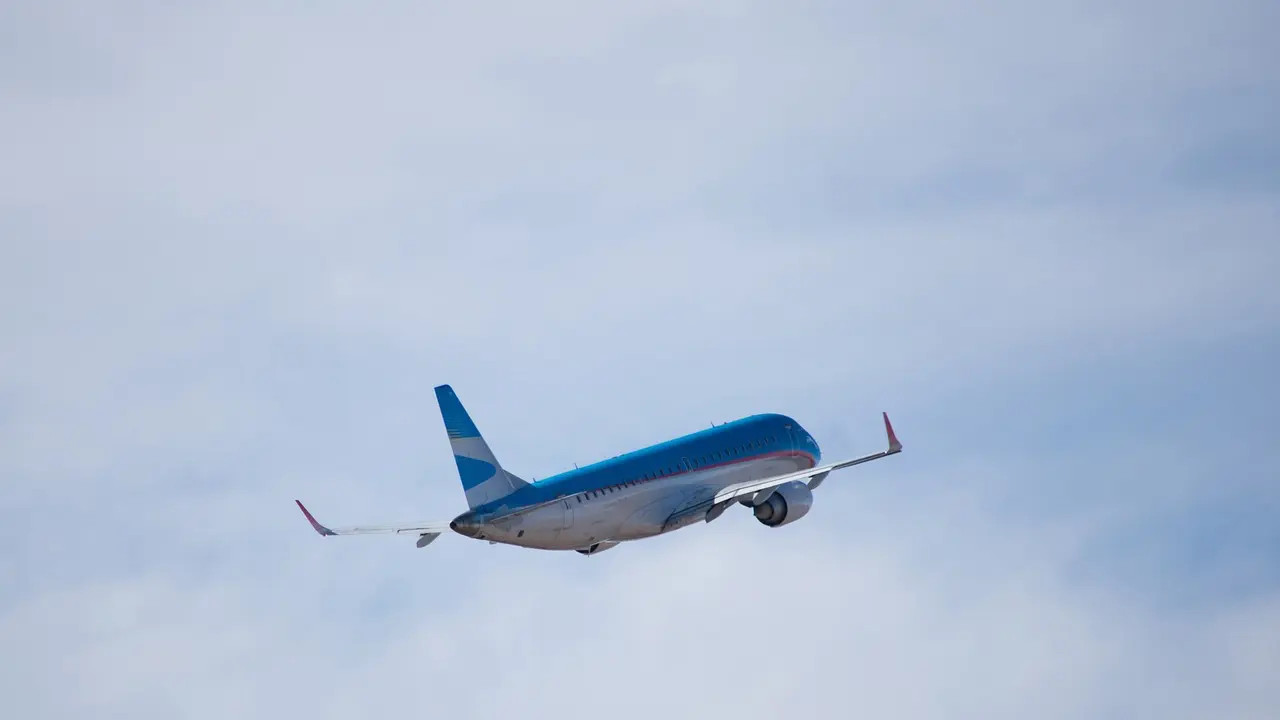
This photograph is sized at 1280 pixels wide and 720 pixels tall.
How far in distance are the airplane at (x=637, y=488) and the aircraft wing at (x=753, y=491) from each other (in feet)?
0.20

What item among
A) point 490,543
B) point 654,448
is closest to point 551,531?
point 490,543

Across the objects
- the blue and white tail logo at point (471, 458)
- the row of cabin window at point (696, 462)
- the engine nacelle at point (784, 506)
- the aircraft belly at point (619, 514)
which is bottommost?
the engine nacelle at point (784, 506)

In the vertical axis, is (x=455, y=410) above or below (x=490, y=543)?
above

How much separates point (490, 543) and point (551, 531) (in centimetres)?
380

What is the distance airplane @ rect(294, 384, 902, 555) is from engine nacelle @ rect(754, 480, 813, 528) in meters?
0.06

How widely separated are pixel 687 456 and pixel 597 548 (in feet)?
31.2

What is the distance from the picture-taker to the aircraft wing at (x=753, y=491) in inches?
5079

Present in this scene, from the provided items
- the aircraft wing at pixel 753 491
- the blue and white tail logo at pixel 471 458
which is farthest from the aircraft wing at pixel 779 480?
the blue and white tail logo at pixel 471 458

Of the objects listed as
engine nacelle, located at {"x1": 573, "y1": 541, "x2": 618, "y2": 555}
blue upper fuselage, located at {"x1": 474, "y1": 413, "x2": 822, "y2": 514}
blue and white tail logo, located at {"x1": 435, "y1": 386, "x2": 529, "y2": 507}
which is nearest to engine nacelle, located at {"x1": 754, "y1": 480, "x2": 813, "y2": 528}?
blue upper fuselage, located at {"x1": 474, "y1": 413, "x2": 822, "y2": 514}

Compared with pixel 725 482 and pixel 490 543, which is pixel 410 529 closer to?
pixel 490 543

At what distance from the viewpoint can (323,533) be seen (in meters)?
126

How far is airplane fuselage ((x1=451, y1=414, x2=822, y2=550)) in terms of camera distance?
4670 inches

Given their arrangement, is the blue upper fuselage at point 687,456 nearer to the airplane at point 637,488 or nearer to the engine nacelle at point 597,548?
the airplane at point 637,488

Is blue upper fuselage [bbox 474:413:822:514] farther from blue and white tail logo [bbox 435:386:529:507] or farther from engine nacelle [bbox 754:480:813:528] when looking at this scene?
engine nacelle [bbox 754:480:813:528]
